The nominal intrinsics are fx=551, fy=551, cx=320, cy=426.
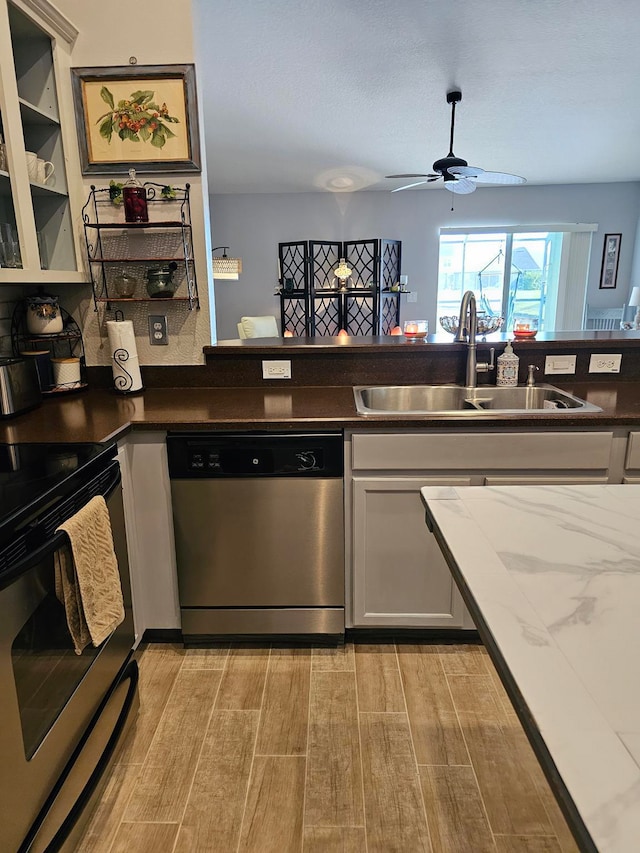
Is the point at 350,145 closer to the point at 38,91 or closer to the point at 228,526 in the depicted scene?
the point at 38,91

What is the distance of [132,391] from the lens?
2.24 m

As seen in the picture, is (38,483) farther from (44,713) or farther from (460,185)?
(460,185)

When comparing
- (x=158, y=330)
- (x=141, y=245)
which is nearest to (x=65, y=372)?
(x=158, y=330)

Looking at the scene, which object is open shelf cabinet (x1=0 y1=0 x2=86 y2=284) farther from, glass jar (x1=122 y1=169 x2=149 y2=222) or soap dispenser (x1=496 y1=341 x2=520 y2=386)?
soap dispenser (x1=496 y1=341 x2=520 y2=386)

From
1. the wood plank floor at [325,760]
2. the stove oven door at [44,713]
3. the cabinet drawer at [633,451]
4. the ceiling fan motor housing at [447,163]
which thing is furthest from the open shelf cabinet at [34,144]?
the ceiling fan motor housing at [447,163]

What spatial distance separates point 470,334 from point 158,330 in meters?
1.29

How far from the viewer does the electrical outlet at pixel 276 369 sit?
92.3 inches

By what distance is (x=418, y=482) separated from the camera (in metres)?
1.86

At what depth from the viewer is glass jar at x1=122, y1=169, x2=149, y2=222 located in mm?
2062

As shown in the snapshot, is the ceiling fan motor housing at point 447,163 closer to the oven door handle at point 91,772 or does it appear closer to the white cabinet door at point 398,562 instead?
the white cabinet door at point 398,562

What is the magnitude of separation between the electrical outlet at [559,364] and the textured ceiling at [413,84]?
1768mm

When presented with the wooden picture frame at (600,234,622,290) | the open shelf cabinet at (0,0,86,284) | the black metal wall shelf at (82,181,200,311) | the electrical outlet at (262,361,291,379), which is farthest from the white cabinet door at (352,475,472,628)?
the wooden picture frame at (600,234,622,290)

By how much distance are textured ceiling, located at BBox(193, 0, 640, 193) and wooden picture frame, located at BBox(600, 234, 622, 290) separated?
1005 mm

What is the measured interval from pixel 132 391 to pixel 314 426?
2.87ft
